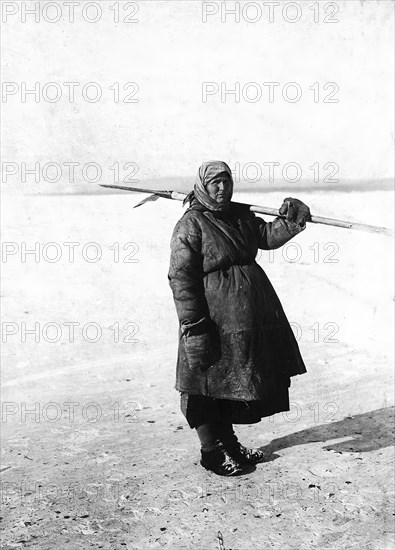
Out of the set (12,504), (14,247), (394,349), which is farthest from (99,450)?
(14,247)

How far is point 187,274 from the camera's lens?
557cm

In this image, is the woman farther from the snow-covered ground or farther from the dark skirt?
the snow-covered ground

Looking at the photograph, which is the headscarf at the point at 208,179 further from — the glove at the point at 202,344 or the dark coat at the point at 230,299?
the glove at the point at 202,344

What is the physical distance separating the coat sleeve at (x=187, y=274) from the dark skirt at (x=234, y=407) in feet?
2.16

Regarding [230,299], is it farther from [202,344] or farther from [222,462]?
[222,462]

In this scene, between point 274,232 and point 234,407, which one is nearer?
point 274,232

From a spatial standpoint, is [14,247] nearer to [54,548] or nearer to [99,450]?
[99,450]

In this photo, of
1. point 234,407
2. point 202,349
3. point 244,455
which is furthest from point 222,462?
point 202,349

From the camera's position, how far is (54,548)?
5.38m

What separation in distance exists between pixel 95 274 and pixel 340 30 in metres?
4.30

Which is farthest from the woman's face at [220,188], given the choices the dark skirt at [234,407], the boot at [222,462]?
the boot at [222,462]

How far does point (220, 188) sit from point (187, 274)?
597 millimetres

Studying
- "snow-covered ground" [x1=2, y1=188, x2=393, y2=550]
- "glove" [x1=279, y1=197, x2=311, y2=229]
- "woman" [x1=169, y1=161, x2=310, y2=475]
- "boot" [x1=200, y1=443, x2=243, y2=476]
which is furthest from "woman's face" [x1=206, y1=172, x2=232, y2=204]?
→ "snow-covered ground" [x1=2, y1=188, x2=393, y2=550]

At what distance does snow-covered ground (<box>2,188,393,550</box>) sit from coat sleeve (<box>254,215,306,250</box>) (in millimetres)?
1734
